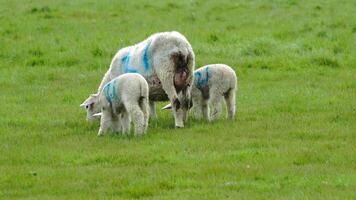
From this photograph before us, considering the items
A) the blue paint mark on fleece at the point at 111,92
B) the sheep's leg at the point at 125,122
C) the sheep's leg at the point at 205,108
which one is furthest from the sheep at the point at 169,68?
the blue paint mark on fleece at the point at 111,92

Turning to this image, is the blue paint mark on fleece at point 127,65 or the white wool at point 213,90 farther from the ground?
the blue paint mark on fleece at point 127,65

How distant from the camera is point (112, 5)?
3450 cm

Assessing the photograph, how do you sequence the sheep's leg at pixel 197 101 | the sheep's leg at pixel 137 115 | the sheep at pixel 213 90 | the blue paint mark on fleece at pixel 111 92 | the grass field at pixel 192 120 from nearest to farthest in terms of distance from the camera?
the grass field at pixel 192 120 → the sheep's leg at pixel 137 115 → the blue paint mark on fleece at pixel 111 92 → the sheep at pixel 213 90 → the sheep's leg at pixel 197 101

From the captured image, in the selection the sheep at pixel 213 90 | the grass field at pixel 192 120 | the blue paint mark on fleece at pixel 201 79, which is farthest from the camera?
the blue paint mark on fleece at pixel 201 79

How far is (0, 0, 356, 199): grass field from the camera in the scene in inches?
470

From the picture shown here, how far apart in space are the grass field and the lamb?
33 centimetres

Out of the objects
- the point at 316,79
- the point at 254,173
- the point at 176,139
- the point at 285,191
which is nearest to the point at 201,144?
the point at 176,139

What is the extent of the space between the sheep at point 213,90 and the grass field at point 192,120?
1.02ft

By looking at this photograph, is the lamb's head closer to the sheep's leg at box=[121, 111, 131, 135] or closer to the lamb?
the lamb

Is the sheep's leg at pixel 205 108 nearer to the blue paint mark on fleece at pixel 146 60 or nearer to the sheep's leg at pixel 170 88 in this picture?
the sheep's leg at pixel 170 88

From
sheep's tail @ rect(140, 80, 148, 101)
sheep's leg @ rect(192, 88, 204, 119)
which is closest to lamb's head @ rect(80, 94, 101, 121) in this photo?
sheep's leg @ rect(192, 88, 204, 119)

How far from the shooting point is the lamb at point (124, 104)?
49.3 feet

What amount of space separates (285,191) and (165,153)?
9.26 feet

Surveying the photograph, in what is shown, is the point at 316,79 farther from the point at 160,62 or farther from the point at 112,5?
the point at 112,5
